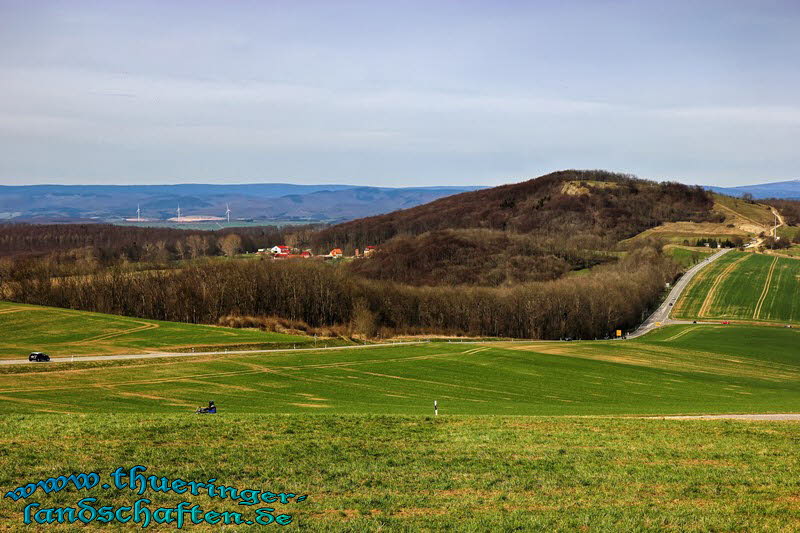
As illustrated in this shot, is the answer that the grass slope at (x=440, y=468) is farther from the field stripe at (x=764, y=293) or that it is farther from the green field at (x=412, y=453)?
the field stripe at (x=764, y=293)

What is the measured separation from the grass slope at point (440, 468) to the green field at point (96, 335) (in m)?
45.2

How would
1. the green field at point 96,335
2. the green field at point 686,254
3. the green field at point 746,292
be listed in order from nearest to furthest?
the green field at point 96,335 < the green field at point 746,292 < the green field at point 686,254

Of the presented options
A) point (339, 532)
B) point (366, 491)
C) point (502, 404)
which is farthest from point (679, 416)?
point (339, 532)

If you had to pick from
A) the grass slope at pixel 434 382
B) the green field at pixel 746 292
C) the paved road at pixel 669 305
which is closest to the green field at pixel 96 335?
the grass slope at pixel 434 382

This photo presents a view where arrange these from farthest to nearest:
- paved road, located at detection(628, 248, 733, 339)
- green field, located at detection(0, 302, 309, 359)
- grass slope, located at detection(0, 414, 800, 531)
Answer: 1. paved road, located at detection(628, 248, 733, 339)
2. green field, located at detection(0, 302, 309, 359)
3. grass slope, located at detection(0, 414, 800, 531)

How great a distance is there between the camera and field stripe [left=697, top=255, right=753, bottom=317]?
435ft

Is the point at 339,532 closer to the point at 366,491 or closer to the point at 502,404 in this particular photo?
the point at 366,491

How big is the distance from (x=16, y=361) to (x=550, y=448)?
52.2 meters

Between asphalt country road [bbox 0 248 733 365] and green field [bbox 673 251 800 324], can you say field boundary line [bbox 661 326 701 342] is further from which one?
green field [bbox 673 251 800 324]

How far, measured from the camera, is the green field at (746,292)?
128375 mm

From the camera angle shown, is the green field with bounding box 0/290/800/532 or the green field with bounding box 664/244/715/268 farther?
the green field with bounding box 664/244/715/268

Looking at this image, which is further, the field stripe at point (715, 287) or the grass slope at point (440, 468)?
the field stripe at point (715, 287)

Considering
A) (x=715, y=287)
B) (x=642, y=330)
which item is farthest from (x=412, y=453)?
(x=715, y=287)

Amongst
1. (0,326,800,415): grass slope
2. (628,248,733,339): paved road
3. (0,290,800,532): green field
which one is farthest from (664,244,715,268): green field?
(0,290,800,532): green field
